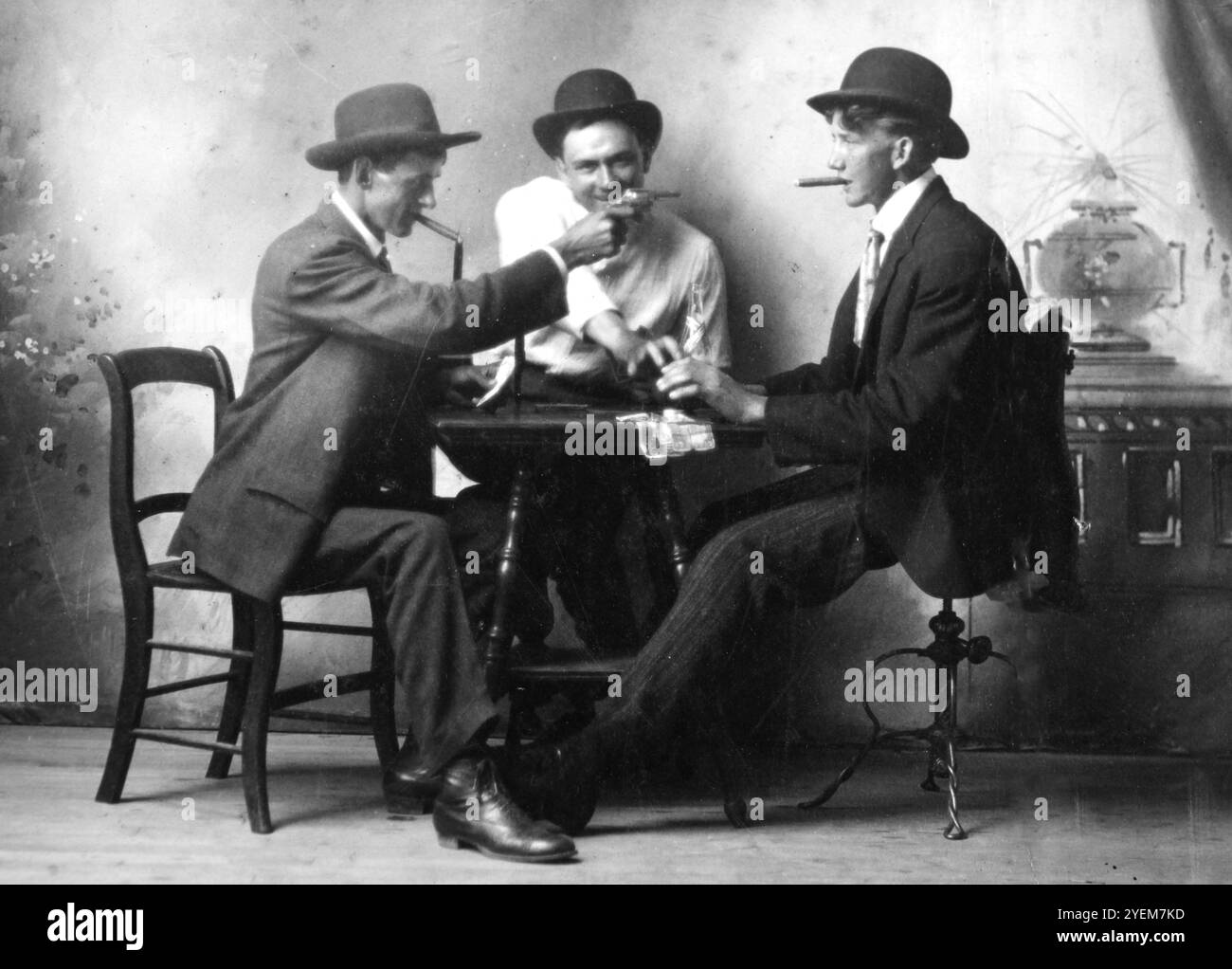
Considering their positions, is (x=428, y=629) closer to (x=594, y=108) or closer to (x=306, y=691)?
(x=306, y=691)

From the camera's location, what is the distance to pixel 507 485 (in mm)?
4141

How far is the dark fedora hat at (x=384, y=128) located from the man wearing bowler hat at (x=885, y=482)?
87 cm

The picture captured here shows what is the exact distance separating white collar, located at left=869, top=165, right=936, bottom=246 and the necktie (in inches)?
2.0

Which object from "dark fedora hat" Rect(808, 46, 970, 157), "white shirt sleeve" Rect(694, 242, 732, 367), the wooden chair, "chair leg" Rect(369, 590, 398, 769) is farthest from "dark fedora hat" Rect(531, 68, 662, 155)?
"chair leg" Rect(369, 590, 398, 769)

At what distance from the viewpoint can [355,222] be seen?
12.2 feet

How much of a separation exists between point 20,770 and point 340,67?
228 centimetres

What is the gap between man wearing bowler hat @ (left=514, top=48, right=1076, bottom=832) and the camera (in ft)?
11.3

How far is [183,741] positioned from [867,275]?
82.8 inches

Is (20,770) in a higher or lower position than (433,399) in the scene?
lower
